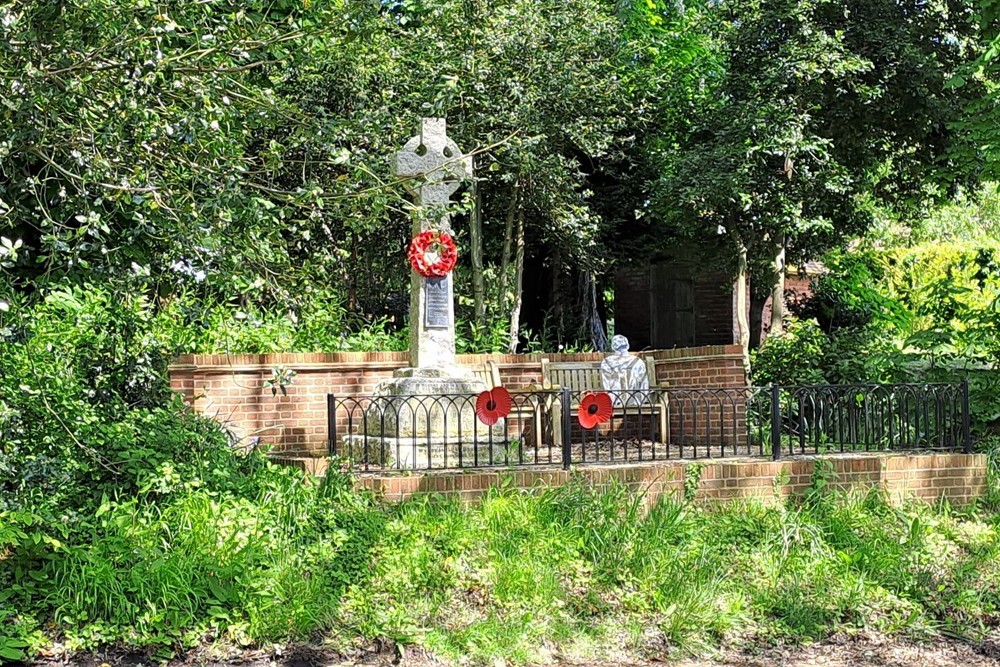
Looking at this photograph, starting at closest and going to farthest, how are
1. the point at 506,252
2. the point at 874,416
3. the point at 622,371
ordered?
the point at 874,416, the point at 622,371, the point at 506,252

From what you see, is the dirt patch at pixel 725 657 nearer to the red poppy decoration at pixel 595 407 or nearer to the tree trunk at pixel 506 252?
the red poppy decoration at pixel 595 407

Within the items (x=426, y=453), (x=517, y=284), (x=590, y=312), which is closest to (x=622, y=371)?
(x=426, y=453)

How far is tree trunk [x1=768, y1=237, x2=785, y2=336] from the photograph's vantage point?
15.2 metres

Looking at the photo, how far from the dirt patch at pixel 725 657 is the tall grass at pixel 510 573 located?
10cm

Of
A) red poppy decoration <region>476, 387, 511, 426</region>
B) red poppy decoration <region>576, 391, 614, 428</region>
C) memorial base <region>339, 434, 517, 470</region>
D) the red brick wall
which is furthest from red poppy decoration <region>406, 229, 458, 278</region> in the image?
red poppy decoration <region>576, 391, 614, 428</region>

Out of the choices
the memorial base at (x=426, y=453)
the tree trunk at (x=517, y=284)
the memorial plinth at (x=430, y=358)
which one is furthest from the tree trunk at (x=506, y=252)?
the memorial base at (x=426, y=453)

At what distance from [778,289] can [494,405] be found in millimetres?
8786

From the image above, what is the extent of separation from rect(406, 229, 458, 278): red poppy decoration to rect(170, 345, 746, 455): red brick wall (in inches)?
74.4

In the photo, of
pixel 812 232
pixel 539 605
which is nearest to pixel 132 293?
pixel 539 605

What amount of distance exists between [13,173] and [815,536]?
563 cm

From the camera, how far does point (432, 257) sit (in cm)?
956

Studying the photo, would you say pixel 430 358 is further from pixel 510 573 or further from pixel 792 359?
pixel 792 359

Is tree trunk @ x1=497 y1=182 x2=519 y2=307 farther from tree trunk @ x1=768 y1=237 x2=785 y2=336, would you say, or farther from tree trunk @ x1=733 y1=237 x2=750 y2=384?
tree trunk @ x1=768 y1=237 x2=785 y2=336

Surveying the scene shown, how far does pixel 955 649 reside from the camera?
673cm
